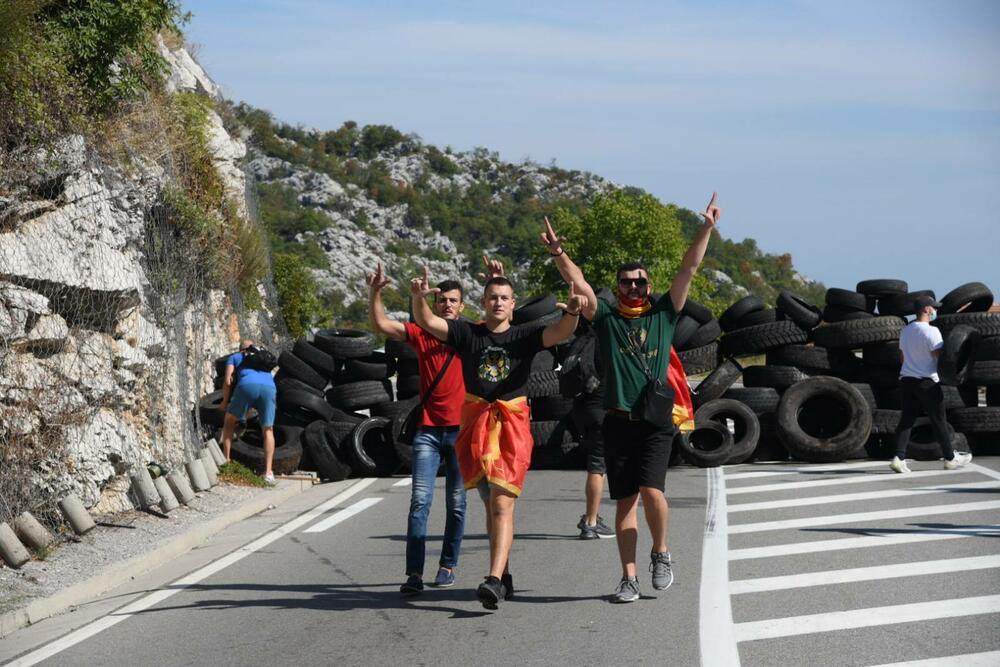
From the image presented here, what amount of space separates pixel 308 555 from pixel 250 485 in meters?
4.67

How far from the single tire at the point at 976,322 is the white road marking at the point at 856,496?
13.3 ft

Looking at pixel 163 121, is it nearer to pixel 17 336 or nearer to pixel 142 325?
pixel 142 325

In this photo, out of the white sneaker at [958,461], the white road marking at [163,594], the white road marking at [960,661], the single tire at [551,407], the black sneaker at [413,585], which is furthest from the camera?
the single tire at [551,407]

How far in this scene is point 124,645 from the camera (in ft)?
23.7

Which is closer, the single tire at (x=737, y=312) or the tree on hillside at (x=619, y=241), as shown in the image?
the single tire at (x=737, y=312)

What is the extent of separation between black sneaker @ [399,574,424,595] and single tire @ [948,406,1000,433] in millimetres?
10291

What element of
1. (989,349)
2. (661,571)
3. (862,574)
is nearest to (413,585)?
(661,571)

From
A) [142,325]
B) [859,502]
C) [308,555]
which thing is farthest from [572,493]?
[142,325]

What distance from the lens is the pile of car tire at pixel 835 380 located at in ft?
53.5

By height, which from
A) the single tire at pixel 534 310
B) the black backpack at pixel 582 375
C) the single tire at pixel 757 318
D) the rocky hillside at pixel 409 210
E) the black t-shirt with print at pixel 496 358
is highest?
the black t-shirt with print at pixel 496 358

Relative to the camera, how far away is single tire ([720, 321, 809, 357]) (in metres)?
17.7

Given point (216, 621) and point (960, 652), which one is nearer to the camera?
point (960, 652)

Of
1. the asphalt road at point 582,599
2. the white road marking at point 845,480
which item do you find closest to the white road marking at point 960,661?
the asphalt road at point 582,599

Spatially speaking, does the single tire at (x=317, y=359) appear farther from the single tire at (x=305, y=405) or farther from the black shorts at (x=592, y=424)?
the black shorts at (x=592, y=424)
